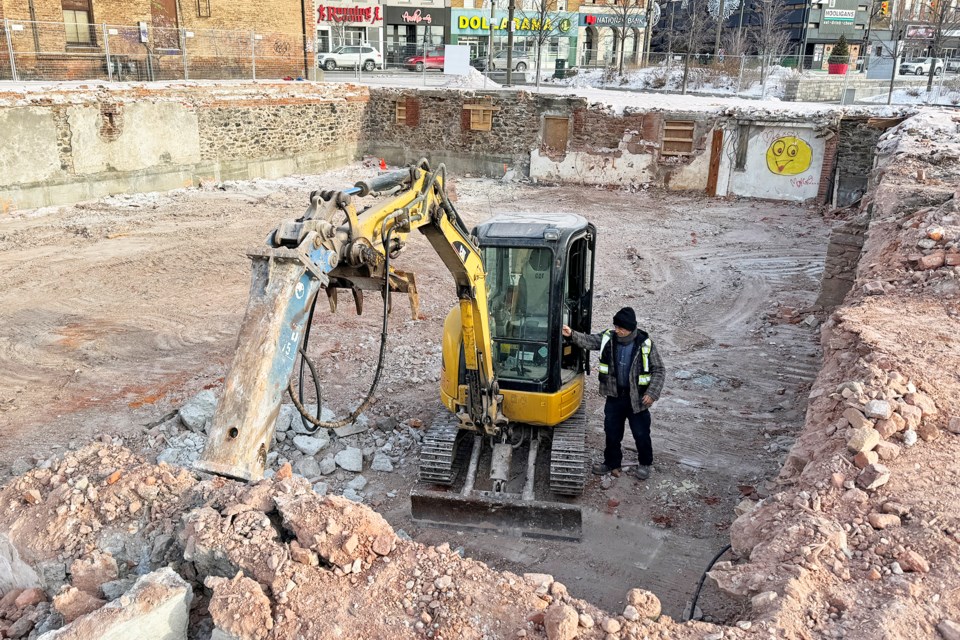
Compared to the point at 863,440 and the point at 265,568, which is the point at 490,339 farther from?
the point at 265,568

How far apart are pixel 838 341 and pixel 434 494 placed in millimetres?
3595

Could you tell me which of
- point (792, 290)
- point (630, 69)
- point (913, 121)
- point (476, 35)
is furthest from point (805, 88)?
point (476, 35)

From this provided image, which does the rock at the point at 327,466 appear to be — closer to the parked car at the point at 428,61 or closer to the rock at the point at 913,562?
the rock at the point at 913,562

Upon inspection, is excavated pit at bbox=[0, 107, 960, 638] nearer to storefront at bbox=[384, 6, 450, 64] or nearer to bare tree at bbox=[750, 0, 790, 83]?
bare tree at bbox=[750, 0, 790, 83]

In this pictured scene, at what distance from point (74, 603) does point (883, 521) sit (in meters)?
4.09

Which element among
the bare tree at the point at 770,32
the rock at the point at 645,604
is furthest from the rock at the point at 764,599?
the bare tree at the point at 770,32

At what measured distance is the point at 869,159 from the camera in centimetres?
1916

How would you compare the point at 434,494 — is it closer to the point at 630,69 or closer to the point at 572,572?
the point at 572,572

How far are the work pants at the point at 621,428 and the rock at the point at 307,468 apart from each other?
2862 millimetres

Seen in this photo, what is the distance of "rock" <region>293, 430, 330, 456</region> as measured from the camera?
25.5 ft

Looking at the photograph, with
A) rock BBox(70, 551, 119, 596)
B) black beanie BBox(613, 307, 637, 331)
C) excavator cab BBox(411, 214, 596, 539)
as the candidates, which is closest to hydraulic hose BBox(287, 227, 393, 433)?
rock BBox(70, 551, 119, 596)

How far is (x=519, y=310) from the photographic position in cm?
704

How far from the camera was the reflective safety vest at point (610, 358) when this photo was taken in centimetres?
695

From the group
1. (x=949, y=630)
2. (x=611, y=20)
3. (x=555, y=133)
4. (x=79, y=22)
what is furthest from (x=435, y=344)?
(x=611, y=20)
